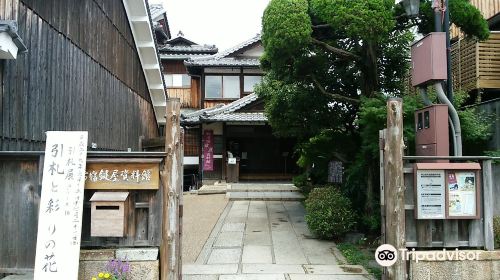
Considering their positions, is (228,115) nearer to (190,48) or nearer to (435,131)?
(190,48)

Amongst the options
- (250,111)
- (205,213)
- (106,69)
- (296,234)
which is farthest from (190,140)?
(296,234)

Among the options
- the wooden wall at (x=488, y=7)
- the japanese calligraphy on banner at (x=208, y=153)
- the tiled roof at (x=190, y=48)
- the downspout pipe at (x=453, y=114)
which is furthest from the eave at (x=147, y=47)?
the tiled roof at (x=190, y=48)

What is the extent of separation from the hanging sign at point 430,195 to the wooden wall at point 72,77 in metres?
6.42

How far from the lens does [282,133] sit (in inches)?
543

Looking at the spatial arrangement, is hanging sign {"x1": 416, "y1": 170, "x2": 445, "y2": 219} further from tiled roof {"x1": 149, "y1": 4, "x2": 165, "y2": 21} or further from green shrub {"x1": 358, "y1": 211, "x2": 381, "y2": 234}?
tiled roof {"x1": 149, "y1": 4, "x2": 165, "y2": 21}

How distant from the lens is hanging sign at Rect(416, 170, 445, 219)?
6.27 meters

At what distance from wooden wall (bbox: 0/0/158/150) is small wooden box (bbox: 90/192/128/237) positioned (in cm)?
188

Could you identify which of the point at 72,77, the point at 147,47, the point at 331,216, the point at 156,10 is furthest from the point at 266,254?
the point at 156,10

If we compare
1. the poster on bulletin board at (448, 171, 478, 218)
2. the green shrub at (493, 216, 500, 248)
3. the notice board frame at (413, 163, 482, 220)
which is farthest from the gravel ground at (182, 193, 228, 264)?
the green shrub at (493, 216, 500, 248)

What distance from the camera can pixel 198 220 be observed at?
13031mm

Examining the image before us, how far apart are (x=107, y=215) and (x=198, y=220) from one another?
7598mm

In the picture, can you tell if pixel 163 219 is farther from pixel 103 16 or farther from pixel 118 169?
pixel 103 16

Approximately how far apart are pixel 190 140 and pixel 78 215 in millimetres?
20363
